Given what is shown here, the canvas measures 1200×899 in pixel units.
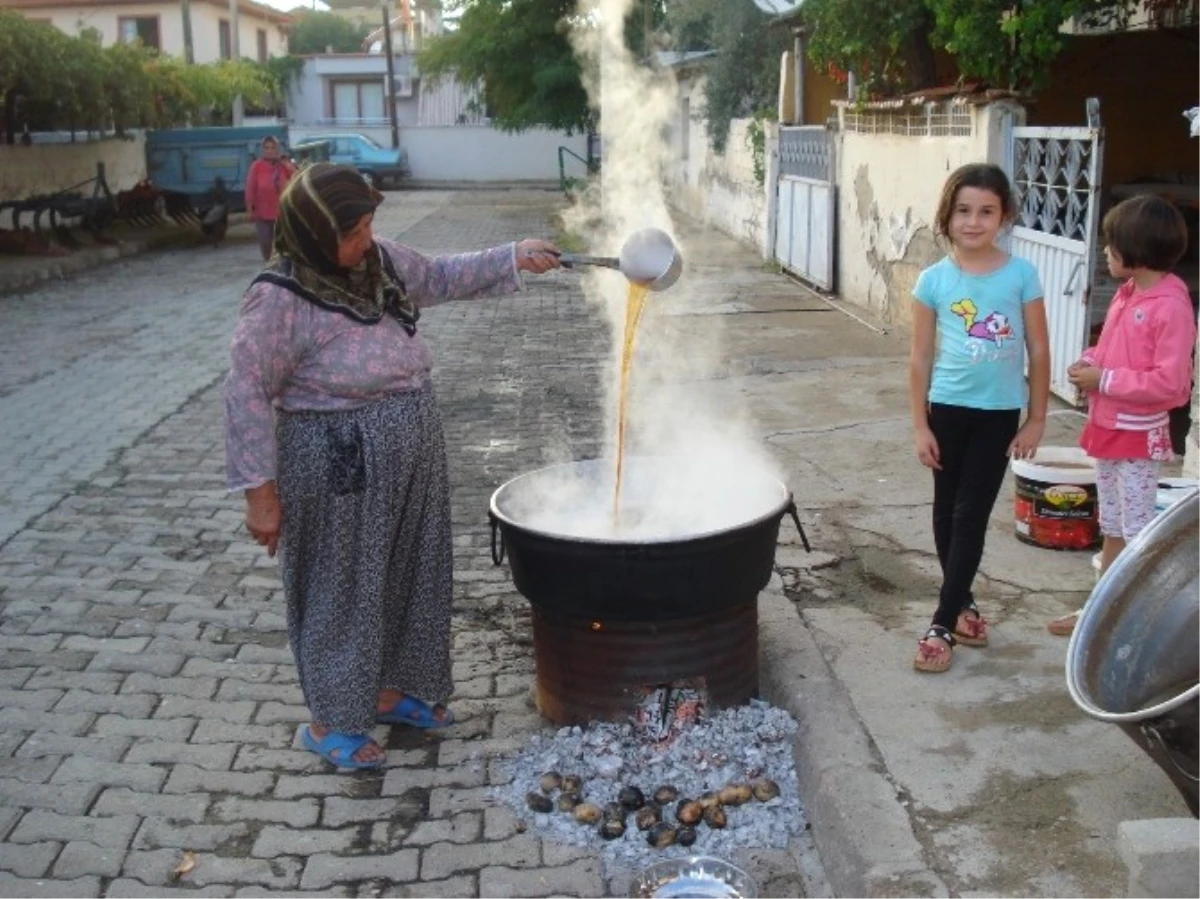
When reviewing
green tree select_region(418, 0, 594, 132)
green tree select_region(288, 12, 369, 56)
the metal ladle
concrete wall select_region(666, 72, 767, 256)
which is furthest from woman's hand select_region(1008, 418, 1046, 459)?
green tree select_region(288, 12, 369, 56)

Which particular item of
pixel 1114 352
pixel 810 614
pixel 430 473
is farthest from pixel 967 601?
pixel 430 473

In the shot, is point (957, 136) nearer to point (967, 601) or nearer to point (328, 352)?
point (967, 601)

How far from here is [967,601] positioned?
4.21 m

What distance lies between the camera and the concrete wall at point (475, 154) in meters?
43.0

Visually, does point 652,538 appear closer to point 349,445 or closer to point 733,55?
point 349,445

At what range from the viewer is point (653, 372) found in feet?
31.1

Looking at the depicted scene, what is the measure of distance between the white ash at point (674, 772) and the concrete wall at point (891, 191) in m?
6.03

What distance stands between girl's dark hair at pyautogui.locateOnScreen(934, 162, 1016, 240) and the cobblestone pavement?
193cm

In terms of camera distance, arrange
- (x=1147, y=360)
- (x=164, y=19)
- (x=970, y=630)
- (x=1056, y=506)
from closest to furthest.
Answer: (x=1147, y=360)
(x=970, y=630)
(x=1056, y=506)
(x=164, y=19)

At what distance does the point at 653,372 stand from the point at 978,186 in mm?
5771

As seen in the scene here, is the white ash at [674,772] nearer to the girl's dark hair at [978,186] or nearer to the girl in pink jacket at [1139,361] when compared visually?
the girl in pink jacket at [1139,361]

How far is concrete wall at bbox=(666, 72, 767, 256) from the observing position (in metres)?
18.6

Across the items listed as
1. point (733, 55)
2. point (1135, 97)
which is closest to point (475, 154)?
point (733, 55)

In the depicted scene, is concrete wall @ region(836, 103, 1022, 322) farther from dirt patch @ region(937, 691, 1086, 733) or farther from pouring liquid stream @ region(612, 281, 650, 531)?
dirt patch @ region(937, 691, 1086, 733)
